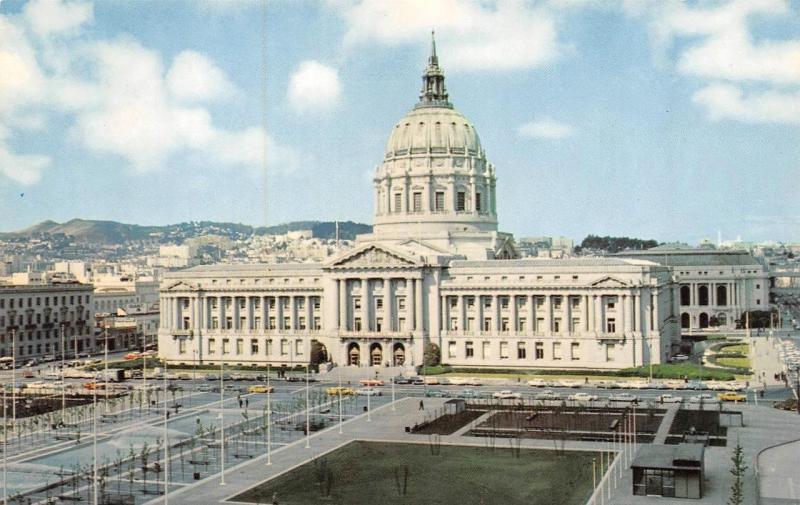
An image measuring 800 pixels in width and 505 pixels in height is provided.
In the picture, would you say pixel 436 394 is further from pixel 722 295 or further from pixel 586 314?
pixel 722 295

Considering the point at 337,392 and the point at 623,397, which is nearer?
the point at 623,397

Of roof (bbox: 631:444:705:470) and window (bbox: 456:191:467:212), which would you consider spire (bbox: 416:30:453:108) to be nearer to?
window (bbox: 456:191:467:212)

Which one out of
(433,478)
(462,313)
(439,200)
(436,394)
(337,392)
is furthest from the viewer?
(439,200)

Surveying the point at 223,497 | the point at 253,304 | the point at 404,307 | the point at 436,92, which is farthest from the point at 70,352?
the point at 223,497

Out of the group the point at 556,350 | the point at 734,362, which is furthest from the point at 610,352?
the point at 734,362

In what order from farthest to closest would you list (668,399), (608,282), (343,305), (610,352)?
1. (343,305)
2. (610,352)
3. (608,282)
4. (668,399)

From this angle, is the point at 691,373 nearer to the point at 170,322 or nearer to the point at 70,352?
the point at 170,322

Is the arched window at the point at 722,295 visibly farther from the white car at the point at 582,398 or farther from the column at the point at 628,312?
the white car at the point at 582,398
